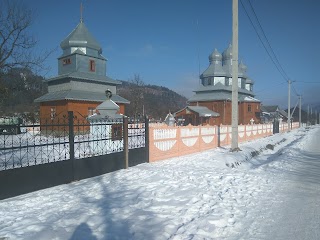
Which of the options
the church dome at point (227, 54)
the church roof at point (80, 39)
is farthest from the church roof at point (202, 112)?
the church roof at point (80, 39)

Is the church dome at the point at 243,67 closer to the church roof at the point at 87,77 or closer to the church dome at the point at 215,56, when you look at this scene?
the church dome at the point at 215,56

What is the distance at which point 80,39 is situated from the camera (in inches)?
1296

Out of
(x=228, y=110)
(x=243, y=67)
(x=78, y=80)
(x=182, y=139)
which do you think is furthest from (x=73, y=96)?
(x=243, y=67)

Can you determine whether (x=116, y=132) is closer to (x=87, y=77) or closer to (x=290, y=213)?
(x=290, y=213)

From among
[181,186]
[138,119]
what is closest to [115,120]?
[138,119]

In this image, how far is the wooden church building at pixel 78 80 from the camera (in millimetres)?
30156

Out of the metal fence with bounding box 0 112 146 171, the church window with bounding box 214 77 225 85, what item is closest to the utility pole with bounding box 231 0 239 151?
the metal fence with bounding box 0 112 146 171

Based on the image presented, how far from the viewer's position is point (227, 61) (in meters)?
57.5

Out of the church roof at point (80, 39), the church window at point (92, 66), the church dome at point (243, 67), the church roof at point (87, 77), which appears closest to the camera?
the church roof at point (87, 77)

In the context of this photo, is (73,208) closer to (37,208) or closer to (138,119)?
(37,208)

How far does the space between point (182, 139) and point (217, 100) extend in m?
36.5

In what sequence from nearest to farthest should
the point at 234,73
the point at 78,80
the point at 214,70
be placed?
the point at 234,73 < the point at 78,80 < the point at 214,70

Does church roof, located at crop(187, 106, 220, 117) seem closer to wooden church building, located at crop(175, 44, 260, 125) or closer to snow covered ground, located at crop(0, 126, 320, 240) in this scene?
wooden church building, located at crop(175, 44, 260, 125)

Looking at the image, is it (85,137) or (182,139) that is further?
(182,139)
